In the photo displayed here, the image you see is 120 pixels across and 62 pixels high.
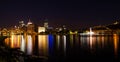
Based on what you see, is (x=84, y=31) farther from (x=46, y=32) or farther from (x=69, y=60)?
(x=69, y=60)

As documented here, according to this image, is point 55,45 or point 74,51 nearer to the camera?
point 74,51

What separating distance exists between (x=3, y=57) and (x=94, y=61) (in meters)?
12.9

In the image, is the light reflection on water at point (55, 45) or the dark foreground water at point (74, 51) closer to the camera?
the dark foreground water at point (74, 51)

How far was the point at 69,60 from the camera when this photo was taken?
27.4 metres

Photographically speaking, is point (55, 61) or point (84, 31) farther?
point (84, 31)

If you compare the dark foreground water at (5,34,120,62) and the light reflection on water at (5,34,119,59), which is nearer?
the dark foreground water at (5,34,120,62)

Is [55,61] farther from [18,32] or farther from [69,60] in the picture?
[18,32]

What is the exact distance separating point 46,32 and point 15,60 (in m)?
Answer: 156

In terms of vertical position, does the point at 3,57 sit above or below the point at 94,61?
above

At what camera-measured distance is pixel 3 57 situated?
17.2 meters

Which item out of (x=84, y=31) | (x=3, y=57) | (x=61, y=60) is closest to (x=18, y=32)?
(x=84, y=31)

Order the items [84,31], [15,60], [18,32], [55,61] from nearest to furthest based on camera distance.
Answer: [15,60] < [55,61] < [18,32] < [84,31]

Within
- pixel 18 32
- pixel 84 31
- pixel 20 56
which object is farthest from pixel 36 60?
pixel 84 31

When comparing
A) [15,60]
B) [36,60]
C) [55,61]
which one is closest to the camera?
[15,60]
